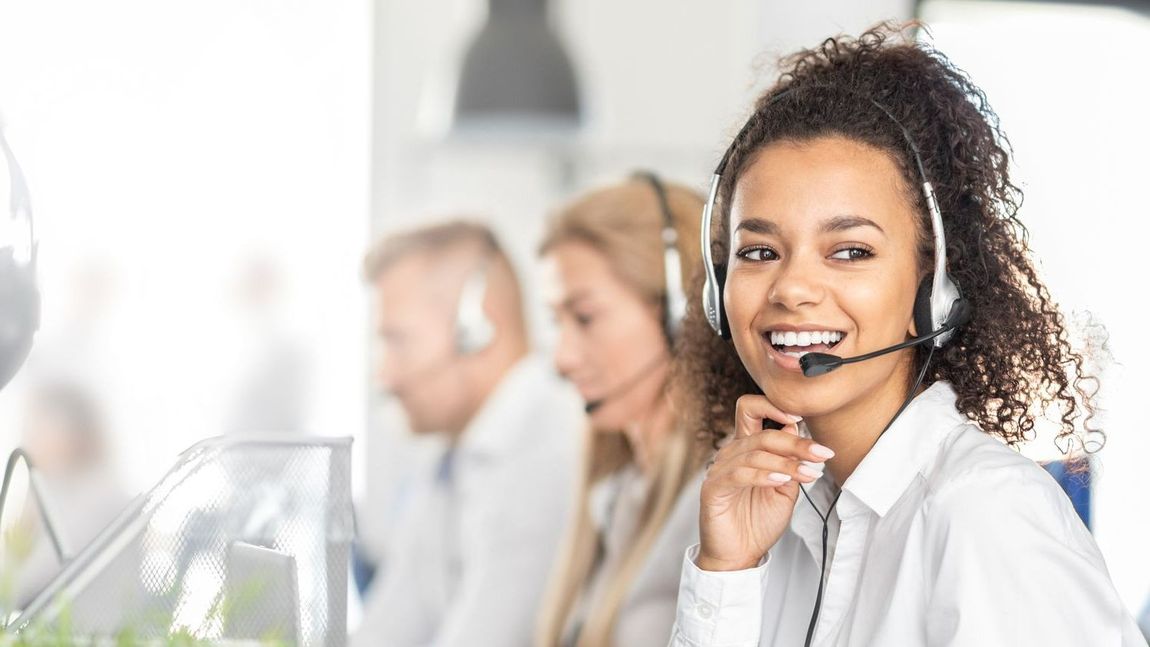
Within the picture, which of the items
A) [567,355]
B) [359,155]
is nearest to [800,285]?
[567,355]

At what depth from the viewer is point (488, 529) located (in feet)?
7.48

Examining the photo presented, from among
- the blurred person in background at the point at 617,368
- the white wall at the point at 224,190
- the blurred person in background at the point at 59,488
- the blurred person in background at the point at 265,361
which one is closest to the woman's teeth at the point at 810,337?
the blurred person in background at the point at 59,488

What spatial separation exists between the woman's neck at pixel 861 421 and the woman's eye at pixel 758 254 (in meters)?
0.14

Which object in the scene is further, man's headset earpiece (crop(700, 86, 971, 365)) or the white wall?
the white wall

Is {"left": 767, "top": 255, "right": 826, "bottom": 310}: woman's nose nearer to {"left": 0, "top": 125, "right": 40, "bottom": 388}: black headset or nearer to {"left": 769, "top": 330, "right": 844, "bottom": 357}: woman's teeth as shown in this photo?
{"left": 769, "top": 330, "right": 844, "bottom": 357}: woman's teeth

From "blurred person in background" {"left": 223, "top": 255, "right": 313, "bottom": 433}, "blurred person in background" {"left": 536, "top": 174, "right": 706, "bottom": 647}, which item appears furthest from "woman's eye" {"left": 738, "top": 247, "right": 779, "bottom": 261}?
"blurred person in background" {"left": 223, "top": 255, "right": 313, "bottom": 433}

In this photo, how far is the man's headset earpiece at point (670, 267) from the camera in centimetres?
187

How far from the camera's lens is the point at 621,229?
78.5 inches

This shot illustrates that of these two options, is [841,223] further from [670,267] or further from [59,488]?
[670,267]

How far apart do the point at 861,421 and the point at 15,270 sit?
26.0 inches

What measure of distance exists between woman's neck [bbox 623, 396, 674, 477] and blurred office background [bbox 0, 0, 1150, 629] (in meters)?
0.58

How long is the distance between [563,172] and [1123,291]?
381 centimetres

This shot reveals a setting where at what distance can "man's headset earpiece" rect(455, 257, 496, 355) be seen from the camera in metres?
2.75

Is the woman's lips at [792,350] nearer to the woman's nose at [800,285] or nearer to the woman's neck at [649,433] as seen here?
the woman's nose at [800,285]
